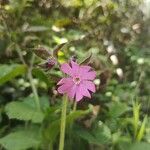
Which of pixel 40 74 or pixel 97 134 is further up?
pixel 40 74

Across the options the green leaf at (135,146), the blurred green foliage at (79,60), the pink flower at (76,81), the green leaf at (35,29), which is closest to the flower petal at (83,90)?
the pink flower at (76,81)

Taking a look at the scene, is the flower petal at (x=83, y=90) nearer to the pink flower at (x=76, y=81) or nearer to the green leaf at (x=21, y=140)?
the pink flower at (x=76, y=81)

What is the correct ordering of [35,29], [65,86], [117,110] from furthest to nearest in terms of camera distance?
[35,29]
[117,110]
[65,86]

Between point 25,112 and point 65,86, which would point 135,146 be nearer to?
point 25,112

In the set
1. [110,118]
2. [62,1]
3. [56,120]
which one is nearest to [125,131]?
[110,118]

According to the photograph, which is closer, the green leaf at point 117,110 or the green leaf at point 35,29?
the green leaf at point 117,110

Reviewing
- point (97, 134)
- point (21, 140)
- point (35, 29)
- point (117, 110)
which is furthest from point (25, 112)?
point (35, 29)

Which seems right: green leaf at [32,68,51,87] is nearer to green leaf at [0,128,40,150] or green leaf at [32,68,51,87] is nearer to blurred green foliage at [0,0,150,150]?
blurred green foliage at [0,0,150,150]
